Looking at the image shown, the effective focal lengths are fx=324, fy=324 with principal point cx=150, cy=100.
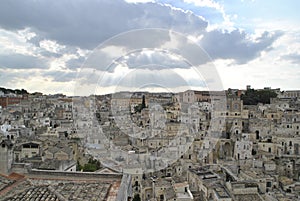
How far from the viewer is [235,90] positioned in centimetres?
3681

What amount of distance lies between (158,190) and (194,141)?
19.9 feet

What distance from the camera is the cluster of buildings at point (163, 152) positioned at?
5.21 metres

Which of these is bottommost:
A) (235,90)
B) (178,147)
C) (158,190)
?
(158,190)

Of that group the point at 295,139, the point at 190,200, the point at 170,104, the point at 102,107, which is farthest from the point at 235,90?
the point at 190,200

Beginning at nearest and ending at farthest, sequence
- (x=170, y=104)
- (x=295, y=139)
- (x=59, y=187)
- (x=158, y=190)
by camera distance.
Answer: (x=59, y=187) → (x=158, y=190) → (x=295, y=139) → (x=170, y=104)

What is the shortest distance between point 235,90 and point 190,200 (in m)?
28.6

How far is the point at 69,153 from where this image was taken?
13.8 m

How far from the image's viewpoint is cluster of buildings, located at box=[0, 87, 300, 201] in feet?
17.1

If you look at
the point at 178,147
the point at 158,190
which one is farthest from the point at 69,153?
the point at 178,147

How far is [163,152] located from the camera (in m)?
16.4

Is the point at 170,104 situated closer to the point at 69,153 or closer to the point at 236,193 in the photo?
the point at 69,153

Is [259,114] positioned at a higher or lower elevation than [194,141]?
higher

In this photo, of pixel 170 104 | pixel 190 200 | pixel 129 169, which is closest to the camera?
pixel 190 200

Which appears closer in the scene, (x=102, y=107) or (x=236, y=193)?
(x=236, y=193)
